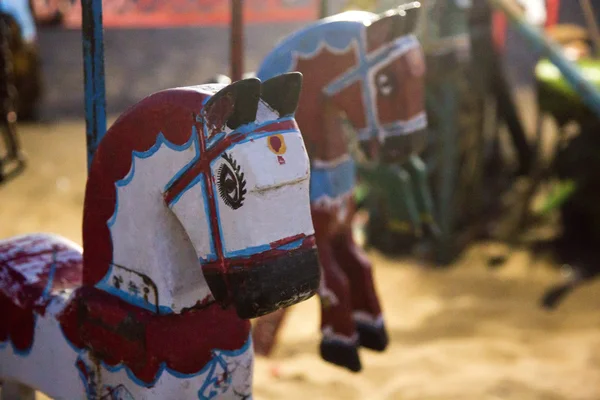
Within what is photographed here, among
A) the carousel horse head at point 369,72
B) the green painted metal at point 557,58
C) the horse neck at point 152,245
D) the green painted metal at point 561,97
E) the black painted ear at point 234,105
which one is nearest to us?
the black painted ear at point 234,105

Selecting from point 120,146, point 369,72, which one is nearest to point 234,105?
point 120,146

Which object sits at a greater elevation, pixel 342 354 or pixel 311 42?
pixel 311 42

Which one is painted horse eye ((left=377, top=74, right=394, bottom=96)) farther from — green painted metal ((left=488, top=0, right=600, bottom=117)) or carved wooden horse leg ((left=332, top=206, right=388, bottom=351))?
green painted metal ((left=488, top=0, right=600, bottom=117))

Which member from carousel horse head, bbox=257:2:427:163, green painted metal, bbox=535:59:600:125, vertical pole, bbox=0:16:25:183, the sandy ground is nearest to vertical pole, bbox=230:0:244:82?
carousel horse head, bbox=257:2:427:163

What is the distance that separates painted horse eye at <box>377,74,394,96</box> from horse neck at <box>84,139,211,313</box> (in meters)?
0.59

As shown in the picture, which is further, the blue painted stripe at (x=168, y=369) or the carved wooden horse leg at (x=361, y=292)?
the carved wooden horse leg at (x=361, y=292)

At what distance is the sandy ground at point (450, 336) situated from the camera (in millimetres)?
2521

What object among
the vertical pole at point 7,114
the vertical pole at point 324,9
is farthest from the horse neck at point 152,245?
the vertical pole at point 7,114

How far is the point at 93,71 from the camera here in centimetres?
124

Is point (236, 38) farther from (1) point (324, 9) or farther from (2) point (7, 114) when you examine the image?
(2) point (7, 114)

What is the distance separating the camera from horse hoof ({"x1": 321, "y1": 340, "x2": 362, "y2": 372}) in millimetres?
1636

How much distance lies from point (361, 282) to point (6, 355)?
30.5 inches

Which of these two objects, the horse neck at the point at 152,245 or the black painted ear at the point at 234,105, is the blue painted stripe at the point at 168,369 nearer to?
the horse neck at the point at 152,245

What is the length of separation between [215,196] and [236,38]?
69cm
